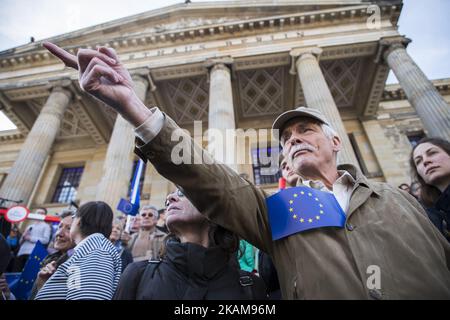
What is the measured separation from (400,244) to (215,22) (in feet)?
46.9

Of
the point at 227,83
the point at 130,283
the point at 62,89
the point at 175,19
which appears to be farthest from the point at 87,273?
the point at 175,19

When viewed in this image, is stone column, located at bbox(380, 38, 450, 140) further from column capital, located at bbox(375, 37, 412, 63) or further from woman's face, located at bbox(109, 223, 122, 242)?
woman's face, located at bbox(109, 223, 122, 242)

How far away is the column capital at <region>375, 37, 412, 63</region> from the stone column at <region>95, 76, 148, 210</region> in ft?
38.3

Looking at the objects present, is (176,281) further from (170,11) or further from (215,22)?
(170,11)

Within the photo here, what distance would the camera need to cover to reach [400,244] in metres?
0.97

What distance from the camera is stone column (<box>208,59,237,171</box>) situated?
7.41 meters

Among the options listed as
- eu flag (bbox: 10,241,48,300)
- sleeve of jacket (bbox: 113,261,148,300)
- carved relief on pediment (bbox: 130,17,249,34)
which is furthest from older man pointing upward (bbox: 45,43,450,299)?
carved relief on pediment (bbox: 130,17,249,34)

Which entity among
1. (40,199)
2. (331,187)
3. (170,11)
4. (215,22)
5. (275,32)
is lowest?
(331,187)

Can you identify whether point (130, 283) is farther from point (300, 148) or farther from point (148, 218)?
point (148, 218)

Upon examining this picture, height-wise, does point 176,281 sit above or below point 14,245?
below

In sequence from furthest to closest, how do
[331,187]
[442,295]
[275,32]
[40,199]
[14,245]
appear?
1. [40,199]
2. [275,32]
3. [14,245]
4. [331,187]
5. [442,295]

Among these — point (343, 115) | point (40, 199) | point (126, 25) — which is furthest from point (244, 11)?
point (40, 199)

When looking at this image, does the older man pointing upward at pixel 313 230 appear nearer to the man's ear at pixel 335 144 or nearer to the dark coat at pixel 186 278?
the dark coat at pixel 186 278

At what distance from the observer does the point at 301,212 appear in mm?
1082
